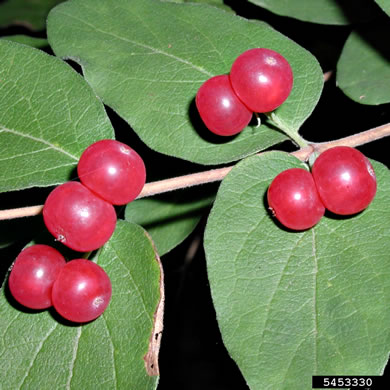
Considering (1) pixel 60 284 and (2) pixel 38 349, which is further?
(2) pixel 38 349

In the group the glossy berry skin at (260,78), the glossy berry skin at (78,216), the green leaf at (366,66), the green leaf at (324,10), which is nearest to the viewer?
the glossy berry skin at (78,216)

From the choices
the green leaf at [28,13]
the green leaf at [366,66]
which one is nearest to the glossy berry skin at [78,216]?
the green leaf at [366,66]

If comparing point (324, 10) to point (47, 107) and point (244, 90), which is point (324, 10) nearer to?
point (244, 90)

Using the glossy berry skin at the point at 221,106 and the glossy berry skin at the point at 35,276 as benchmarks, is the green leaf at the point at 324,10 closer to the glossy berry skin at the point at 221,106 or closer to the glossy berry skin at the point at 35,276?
the glossy berry skin at the point at 221,106

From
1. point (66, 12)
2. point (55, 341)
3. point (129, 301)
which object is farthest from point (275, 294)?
point (66, 12)

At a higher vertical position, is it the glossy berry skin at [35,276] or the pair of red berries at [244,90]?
the pair of red berries at [244,90]

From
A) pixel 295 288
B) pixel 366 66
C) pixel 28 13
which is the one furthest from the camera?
pixel 28 13

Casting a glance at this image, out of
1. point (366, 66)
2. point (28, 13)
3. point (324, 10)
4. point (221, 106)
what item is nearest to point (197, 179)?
point (221, 106)
